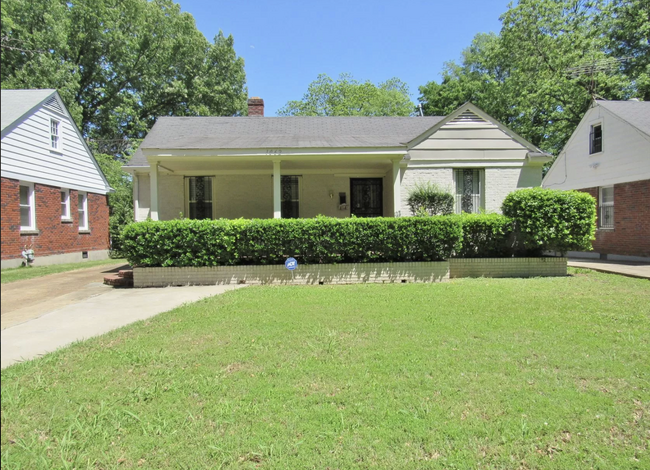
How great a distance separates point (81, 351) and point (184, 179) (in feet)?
29.2

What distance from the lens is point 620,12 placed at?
2130 cm

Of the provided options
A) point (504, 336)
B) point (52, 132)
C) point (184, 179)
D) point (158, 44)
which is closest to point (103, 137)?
point (52, 132)

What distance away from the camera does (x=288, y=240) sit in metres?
8.89

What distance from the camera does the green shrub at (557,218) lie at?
9.34 metres

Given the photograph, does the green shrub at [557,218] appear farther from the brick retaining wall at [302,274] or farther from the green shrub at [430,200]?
the brick retaining wall at [302,274]

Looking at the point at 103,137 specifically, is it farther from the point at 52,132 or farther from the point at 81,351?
the point at 81,351

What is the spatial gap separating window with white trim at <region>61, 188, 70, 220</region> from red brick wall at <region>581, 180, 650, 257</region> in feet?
54.3

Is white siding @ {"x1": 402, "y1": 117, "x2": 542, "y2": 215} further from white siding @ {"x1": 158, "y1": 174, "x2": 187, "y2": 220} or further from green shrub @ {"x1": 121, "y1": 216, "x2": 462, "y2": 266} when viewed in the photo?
white siding @ {"x1": 158, "y1": 174, "x2": 187, "y2": 220}

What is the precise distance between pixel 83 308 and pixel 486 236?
9.06 metres

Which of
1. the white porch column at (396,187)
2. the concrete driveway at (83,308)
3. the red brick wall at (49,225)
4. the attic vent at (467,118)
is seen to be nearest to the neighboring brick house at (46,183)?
the red brick wall at (49,225)

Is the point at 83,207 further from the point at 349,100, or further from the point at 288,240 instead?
the point at 349,100

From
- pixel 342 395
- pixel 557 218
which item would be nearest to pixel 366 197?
pixel 557 218

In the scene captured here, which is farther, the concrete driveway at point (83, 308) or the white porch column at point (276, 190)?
the white porch column at point (276, 190)

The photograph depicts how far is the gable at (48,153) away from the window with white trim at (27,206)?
0.05 meters
